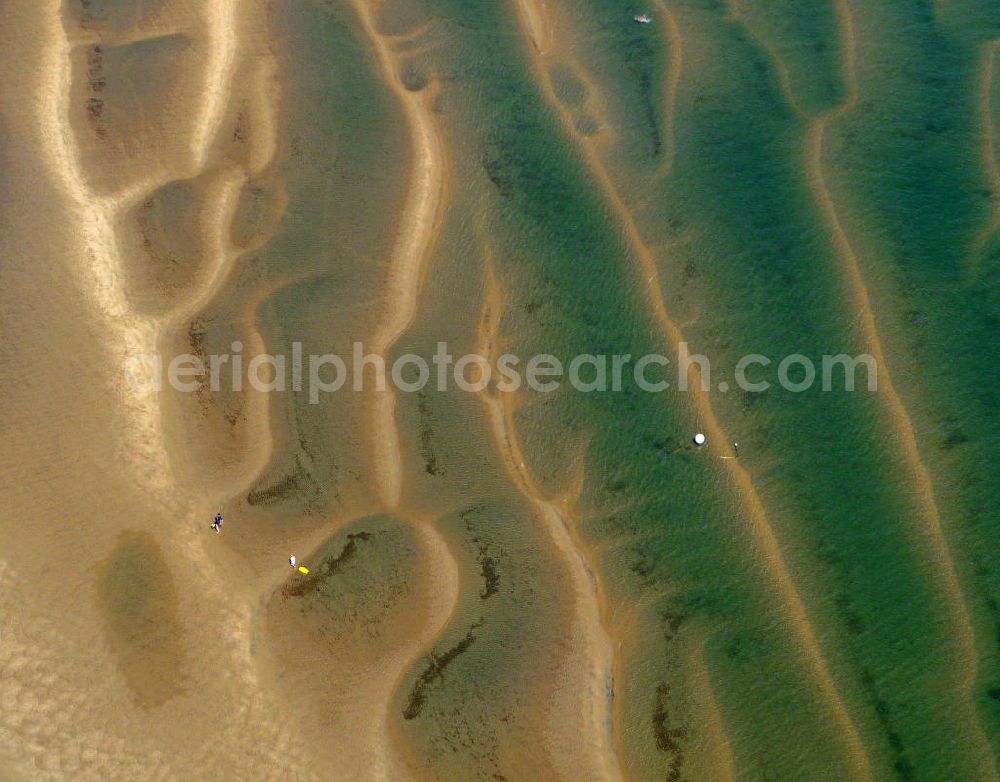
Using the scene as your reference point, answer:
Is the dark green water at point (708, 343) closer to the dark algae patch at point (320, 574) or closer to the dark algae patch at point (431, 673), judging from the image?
the dark algae patch at point (431, 673)

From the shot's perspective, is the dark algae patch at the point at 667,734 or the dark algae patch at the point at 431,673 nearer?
the dark algae patch at the point at 667,734

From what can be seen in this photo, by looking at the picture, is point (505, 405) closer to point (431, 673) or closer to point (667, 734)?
point (431, 673)

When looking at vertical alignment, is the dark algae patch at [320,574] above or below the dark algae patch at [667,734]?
above

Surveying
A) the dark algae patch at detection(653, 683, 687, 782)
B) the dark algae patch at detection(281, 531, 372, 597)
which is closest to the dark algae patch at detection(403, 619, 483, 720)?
the dark algae patch at detection(281, 531, 372, 597)

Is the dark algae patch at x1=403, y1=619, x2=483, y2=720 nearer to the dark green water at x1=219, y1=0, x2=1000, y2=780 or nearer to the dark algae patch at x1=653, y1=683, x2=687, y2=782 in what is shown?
the dark green water at x1=219, y1=0, x2=1000, y2=780

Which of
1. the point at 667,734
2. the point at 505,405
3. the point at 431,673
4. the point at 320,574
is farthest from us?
the point at 505,405

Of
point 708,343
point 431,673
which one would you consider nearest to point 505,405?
point 708,343

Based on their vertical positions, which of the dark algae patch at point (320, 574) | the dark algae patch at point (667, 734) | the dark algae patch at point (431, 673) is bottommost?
the dark algae patch at point (667, 734)

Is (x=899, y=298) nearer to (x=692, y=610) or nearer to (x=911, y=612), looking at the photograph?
(x=911, y=612)

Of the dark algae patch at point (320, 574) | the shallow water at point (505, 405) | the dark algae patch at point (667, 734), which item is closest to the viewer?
the dark algae patch at point (667, 734)

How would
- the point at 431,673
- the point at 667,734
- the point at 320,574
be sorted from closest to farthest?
the point at 667,734 → the point at 431,673 → the point at 320,574

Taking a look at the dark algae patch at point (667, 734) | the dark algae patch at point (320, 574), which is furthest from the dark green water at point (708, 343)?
the dark algae patch at point (320, 574)

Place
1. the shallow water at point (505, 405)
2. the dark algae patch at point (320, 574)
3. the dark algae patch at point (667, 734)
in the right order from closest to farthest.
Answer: the dark algae patch at point (667, 734) → the shallow water at point (505, 405) → the dark algae patch at point (320, 574)
